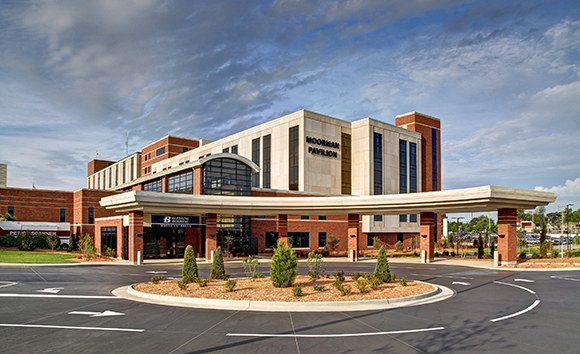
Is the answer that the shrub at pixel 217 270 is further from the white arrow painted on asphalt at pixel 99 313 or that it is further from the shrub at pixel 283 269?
the white arrow painted on asphalt at pixel 99 313

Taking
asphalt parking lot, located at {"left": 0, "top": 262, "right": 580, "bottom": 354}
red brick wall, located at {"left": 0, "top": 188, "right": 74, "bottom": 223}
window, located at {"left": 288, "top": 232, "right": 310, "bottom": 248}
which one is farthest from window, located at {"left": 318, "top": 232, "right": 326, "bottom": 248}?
red brick wall, located at {"left": 0, "top": 188, "right": 74, "bottom": 223}

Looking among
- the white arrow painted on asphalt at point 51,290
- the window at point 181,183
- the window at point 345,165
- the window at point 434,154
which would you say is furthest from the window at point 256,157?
the white arrow painted on asphalt at point 51,290

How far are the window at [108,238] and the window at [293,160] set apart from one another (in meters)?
25.5

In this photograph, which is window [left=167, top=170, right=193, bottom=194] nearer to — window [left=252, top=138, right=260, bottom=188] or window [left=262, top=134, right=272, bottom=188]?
window [left=262, top=134, right=272, bottom=188]

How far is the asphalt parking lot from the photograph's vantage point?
10250mm

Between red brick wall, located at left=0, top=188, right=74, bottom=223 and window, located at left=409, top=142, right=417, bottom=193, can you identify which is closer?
red brick wall, located at left=0, top=188, right=74, bottom=223

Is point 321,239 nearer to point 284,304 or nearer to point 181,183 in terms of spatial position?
point 181,183

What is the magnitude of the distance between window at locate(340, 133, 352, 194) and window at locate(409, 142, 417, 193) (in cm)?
1312

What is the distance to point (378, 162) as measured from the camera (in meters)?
63.0

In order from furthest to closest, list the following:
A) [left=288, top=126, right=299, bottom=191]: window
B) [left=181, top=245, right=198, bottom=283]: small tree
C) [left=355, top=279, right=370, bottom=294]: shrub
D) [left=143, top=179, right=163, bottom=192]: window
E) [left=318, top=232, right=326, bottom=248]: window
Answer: [left=288, top=126, right=299, bottom=191]: window, [left=318, top=232, right=326, bottom=248]: window, [left=143, top=179, right=163, bottom=192]: window, [left=181, top=245, right=198, bottom=283]: small tree, [left=355, top=279, right=370, bottom=294]: shrub

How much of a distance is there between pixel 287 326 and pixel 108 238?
36.2m

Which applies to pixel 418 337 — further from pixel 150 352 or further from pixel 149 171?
pixel 149 171

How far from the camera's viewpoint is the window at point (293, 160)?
57.6 metres

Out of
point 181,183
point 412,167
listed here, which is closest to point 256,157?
point 181,183
